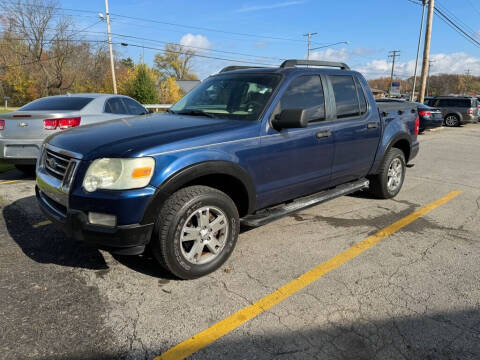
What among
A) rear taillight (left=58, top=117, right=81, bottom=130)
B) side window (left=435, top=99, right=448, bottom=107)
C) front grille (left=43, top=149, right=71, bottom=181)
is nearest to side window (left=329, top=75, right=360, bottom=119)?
front grille (left=43, top=149, right=71, bottom=181)

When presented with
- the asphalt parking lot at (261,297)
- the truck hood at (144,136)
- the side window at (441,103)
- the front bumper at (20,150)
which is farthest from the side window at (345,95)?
the side window at (441,103)

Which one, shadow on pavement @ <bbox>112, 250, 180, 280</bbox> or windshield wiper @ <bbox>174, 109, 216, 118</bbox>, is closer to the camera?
shadow on pavement @ <bbox>112, 250, 180, 280</bbox>

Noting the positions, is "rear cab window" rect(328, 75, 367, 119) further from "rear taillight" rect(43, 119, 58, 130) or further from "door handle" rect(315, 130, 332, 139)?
"rear taillight" rect(43, 119, 58, 130)

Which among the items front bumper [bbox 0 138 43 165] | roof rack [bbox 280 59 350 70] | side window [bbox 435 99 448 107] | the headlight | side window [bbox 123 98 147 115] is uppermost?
side window [bbox 435 99 448 107]

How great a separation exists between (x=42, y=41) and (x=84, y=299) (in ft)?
169

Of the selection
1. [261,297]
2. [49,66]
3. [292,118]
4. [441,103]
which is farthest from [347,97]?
[49,66]

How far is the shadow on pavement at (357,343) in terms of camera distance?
222 centimetres

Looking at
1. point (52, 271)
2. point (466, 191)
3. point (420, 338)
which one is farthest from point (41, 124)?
point (466, 191)

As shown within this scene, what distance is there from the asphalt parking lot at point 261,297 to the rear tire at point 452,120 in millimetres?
20560

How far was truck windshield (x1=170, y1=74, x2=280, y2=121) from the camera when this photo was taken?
11.8 ft

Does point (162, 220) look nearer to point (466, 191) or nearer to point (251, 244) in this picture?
point (251, 244)

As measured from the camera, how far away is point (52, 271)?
3.21 metres

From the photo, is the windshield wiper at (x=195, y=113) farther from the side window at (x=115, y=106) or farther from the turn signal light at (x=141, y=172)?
the side window at (x=115, y=106)

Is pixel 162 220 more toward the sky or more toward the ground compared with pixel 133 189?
more toward the ground
